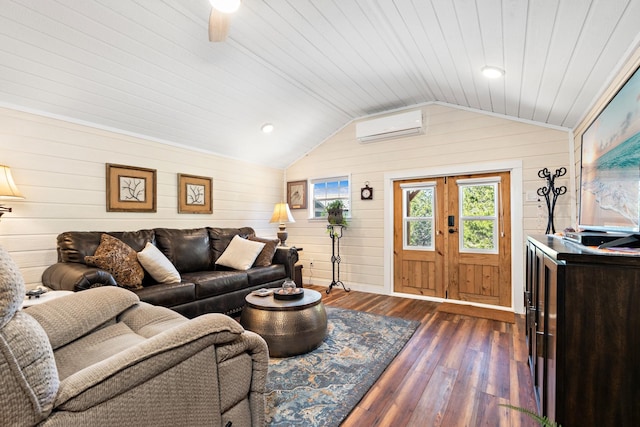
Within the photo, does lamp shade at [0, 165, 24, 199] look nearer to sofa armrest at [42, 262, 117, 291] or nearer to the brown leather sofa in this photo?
the brown leather sofa

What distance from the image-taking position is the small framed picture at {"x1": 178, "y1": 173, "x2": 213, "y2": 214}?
4.18 m

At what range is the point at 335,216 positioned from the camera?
4883 millimetres

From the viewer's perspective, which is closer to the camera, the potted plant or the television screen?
the television screen

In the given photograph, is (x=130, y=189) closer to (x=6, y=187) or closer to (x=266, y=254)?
(x=6, y=187)

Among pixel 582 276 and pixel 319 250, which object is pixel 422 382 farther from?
pixel 319 250

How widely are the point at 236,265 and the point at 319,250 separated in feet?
6.03

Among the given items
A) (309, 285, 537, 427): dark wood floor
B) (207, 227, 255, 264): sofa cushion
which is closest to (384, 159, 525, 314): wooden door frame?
(309, 285, 537, 427): dark wood floor

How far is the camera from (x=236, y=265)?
151 inches

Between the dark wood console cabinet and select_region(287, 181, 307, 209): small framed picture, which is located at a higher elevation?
select_region(287, 181, 307, 209): small framed picture

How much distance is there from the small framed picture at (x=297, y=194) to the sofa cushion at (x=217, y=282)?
85.7 inches

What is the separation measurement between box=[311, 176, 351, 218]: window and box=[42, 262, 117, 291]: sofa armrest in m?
3.42

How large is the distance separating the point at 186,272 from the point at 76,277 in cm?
135

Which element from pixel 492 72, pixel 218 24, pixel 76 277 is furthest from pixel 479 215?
pixel 76 277

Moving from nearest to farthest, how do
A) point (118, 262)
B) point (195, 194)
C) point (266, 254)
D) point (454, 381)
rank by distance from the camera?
point (454, 381) < point (118, 262) < point (266, 254) < point (195, 194)
